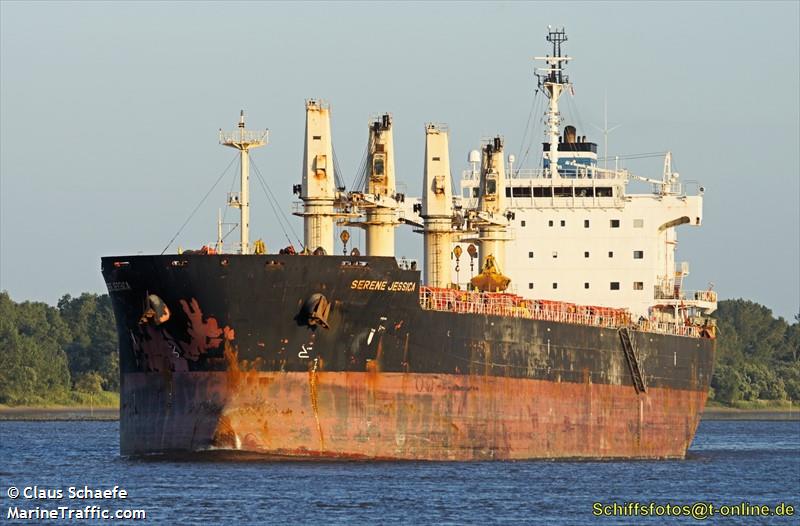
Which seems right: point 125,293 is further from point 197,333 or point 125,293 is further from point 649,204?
point 649,204

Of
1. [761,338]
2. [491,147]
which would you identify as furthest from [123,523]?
[761,338]

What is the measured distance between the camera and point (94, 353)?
112 meters

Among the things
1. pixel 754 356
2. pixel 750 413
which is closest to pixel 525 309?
pixel 750 413

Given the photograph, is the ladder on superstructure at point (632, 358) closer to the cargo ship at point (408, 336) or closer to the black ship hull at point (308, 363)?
the cargo ship at point (408, 336)

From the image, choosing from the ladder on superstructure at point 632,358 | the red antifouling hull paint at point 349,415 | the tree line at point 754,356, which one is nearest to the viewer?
the red antifouling hull paint at point 349,415

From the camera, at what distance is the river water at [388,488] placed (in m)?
33.8

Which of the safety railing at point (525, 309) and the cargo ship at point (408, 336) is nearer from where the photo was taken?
the cargo ship at point (408, 336)

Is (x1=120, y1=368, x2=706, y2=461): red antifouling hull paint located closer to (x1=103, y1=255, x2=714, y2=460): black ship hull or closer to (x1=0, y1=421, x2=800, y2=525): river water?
(x1=103, y1=255, x2=714, y2=460): black ship hull

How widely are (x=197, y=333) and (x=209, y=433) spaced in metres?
2.32

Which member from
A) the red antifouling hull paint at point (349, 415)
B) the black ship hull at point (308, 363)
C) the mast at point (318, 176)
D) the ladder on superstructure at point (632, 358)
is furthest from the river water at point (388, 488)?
the mast at point (318, 176)

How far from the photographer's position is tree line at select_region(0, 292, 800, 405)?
97938mm

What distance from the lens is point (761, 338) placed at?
144250mm

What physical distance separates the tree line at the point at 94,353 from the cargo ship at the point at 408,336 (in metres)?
44.5

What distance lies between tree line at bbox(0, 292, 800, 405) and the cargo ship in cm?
4449
